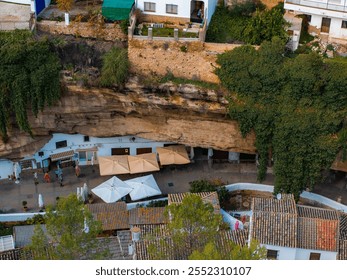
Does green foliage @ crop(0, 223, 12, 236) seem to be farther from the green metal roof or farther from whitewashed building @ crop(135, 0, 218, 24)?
whitewashed building @ crop(135, 0, 218, 24)

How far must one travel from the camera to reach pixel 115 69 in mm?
40531

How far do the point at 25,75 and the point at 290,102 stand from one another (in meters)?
17.4

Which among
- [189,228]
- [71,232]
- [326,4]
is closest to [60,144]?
[71,232]

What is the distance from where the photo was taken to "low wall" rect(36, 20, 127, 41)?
1688 inches

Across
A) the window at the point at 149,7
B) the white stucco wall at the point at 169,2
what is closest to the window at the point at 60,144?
the white stucco wall at the point at 169,2

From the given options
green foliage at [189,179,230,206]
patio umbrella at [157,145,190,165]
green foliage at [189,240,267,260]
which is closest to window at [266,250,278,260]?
green foliage at [189,240,267,260]

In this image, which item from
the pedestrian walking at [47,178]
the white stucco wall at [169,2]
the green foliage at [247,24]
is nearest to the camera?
the green foliage at [247,24]

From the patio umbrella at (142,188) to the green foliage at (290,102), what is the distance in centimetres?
731

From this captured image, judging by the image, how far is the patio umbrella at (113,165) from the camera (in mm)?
43875

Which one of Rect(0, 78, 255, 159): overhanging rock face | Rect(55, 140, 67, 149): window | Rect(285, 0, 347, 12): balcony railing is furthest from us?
Rect(55, 140, 67, 149): window

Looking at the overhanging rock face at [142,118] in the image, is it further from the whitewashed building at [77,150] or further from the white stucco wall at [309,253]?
the white stucco wall at [309,253]

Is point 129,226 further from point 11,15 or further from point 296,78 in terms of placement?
point 11,15

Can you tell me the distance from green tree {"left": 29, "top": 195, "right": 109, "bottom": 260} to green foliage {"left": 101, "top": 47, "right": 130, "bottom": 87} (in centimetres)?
1236

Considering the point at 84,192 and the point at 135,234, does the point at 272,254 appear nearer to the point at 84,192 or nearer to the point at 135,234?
the point at 135,234
